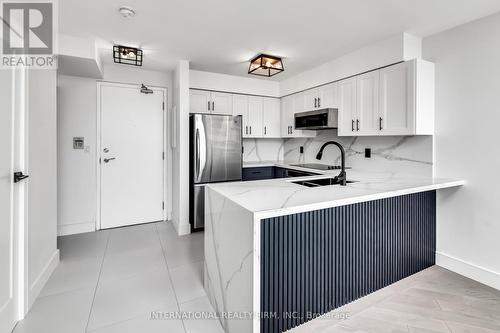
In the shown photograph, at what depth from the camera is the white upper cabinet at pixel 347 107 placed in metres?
3.08

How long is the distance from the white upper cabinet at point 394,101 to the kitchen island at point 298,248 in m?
0.66

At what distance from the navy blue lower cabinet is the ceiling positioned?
1.61 m

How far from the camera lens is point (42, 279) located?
2.18 meters

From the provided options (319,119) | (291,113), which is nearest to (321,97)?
(319,119)

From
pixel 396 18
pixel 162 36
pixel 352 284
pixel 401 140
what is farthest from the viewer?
pixel 401 140

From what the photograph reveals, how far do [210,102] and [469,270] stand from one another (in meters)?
3.73

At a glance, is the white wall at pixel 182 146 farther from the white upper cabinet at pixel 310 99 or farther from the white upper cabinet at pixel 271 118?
the white upper cabinet at pixel 310 99

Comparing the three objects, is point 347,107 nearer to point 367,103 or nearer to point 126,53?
point 367,103

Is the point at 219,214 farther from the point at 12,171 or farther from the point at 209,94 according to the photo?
the point at 209,94

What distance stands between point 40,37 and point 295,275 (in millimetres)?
3105

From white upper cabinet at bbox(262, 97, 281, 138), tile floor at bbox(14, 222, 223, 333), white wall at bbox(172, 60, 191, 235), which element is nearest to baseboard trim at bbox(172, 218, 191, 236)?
white wall at bbox(172, 60, 191, 235)

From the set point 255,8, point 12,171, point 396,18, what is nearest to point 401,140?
point 396,18

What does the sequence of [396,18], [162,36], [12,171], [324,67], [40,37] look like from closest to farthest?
[12,171]
[396,18]
[40,37]
[162,36]
[324,67]

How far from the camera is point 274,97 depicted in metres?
4.55
